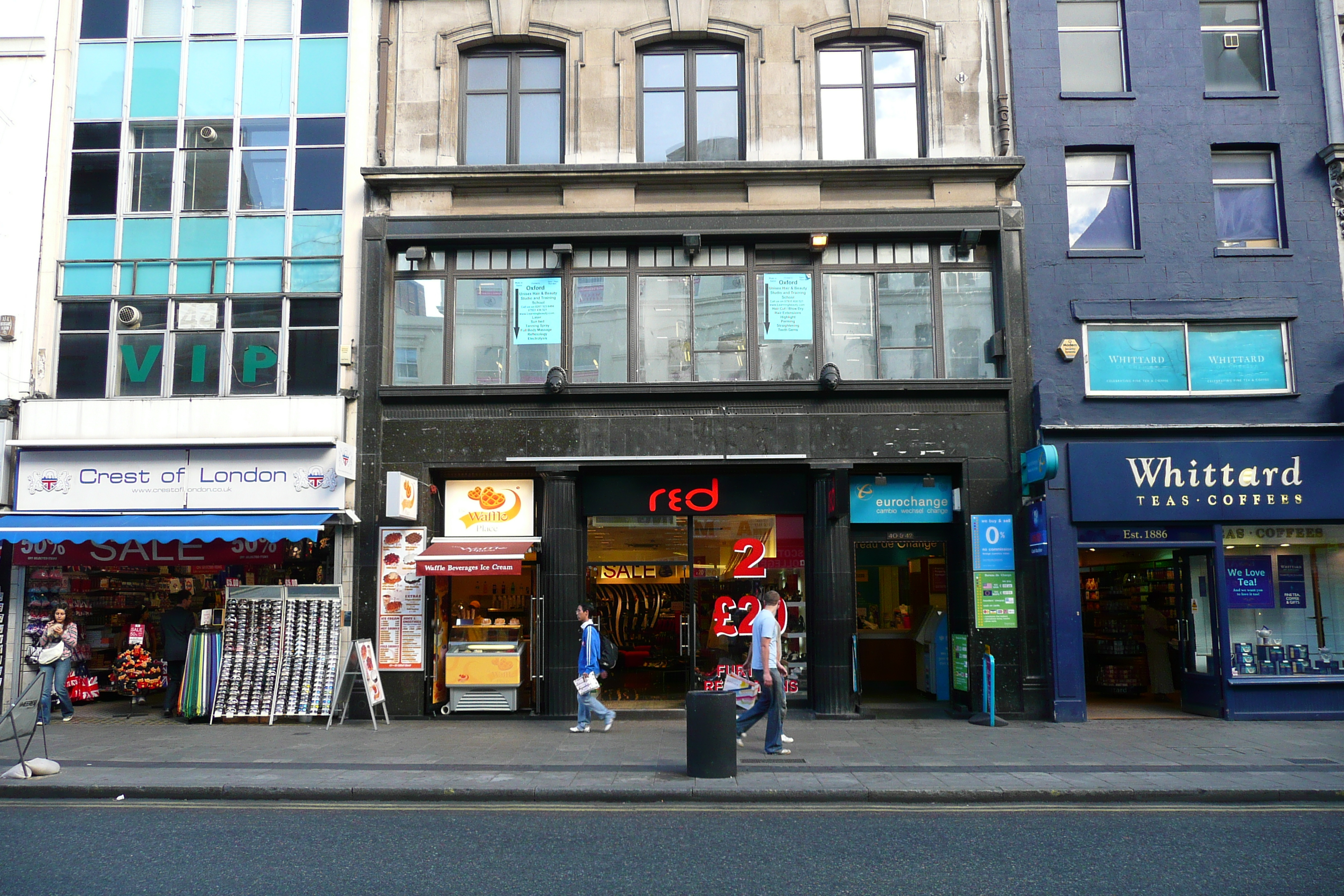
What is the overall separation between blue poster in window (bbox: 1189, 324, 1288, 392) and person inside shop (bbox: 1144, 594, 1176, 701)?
3885 mm

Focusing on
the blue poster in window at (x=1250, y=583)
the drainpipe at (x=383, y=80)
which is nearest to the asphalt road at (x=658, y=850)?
the blue poster in window at (x=1250, y=583)

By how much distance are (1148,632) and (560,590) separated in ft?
33.9

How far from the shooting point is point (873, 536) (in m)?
15.9

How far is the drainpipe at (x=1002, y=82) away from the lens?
623 inches

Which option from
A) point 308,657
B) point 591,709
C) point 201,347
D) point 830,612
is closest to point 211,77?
point 201,347

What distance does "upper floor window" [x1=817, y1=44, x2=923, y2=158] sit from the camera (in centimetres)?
1630

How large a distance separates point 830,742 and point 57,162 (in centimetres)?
1564

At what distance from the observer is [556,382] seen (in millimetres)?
15367

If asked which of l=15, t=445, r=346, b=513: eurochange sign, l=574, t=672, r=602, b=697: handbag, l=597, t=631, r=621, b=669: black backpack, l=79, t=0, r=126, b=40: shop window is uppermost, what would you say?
l=79, t=0, r=126, b=40: shop window

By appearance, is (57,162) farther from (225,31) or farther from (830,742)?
(830,742)

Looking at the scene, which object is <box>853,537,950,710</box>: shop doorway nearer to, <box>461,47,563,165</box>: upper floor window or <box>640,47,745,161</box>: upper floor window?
<box>640,47,745,161</box>: upper floor window

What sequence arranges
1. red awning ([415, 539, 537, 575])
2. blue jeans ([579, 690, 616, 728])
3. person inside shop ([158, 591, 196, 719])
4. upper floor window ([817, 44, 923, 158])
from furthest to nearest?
1. upper floor window ([817, 44, 923, 158])
2. person inside shop ([158, 591, 196, 719])
3. red awning ([415, 539, 537, 575])
4. blue jeans ([579, 690, 616, 728])

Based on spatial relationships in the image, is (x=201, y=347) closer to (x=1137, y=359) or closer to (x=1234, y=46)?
(x=1137, y=359)

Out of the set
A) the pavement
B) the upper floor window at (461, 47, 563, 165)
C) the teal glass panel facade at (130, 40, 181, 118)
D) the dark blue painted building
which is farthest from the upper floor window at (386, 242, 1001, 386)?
the pavement
